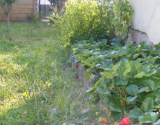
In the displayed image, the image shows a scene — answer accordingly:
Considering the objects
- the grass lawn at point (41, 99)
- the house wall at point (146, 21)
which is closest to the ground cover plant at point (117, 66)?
→ the house wall at point (146, 21)

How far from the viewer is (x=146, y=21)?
8.34 ft

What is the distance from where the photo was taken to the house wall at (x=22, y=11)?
9156 mm

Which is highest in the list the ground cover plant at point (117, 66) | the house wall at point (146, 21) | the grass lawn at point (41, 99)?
the house wall at point (146, 21)

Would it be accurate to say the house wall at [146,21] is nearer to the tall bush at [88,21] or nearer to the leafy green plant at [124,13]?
the leafy green plant at [124,13]

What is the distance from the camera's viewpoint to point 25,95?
2.01 m

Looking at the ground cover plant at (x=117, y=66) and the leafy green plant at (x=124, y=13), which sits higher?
the leafy green plant at (x=124, y=13)

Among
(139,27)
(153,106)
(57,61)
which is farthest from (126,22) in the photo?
(153,106)

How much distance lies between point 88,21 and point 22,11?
6.83 m

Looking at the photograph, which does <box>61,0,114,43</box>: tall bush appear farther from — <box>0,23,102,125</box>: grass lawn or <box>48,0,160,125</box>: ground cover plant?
<box>0,23,102,125</box>: grass lawn

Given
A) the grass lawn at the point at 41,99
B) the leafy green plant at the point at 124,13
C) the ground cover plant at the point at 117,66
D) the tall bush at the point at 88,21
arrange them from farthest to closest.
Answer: the tall bush at the point at 88,21 → the leafy green plant at the point at 124,13 → the grass lawn at the point at 41,99 → the ground cover plant at the point at 117,66

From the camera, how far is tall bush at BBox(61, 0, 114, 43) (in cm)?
348

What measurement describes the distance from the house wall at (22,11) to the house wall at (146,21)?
291 inches

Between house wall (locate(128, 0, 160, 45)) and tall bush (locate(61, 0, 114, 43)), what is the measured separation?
61 centimetres

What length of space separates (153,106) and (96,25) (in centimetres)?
269
